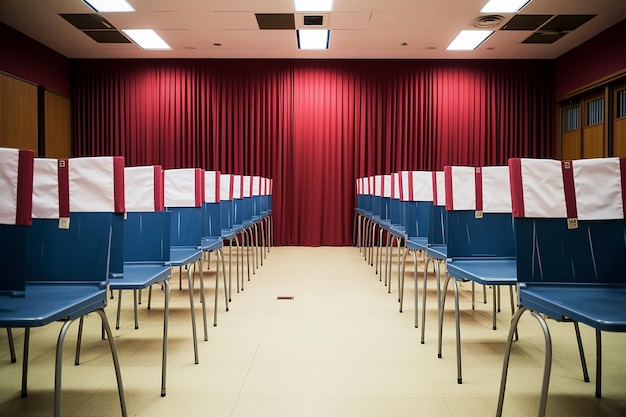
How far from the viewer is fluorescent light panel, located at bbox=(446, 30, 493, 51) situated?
314 inches

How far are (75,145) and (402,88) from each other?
20.5 feet

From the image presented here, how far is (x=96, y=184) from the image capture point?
2.32 meters

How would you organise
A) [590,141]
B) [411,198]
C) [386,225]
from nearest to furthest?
[411,198]
[386,225]
[590,141]

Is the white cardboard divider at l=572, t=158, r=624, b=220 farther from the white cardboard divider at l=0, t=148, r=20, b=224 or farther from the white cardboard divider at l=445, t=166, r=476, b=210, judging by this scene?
the white cardboard divider at l=0, t=148, r=20, b=224

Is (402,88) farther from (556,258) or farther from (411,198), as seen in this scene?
(556,258)

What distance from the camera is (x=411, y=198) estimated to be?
173 inches

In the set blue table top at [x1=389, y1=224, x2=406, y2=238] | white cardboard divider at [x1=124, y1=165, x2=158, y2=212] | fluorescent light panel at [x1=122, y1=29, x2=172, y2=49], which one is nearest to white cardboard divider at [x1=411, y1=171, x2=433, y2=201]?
blue table top at [x1=389, y1=224, x2=406, y2=238]

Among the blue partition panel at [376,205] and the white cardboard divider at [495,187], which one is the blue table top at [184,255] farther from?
the blue partition panel at [376,205]

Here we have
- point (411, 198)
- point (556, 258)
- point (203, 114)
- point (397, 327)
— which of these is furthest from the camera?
point (203, 114)

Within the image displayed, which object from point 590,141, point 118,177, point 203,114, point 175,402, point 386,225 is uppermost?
point 203,114

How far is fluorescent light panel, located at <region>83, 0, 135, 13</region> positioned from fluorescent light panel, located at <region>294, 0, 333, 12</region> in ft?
7.37

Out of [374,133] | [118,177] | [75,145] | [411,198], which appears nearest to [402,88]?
[374,133]

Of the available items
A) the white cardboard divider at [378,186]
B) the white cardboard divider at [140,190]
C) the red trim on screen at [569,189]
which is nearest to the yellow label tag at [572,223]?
the red trim on screen at [569,189]

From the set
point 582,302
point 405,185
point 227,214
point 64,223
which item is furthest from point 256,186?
point 582,302
